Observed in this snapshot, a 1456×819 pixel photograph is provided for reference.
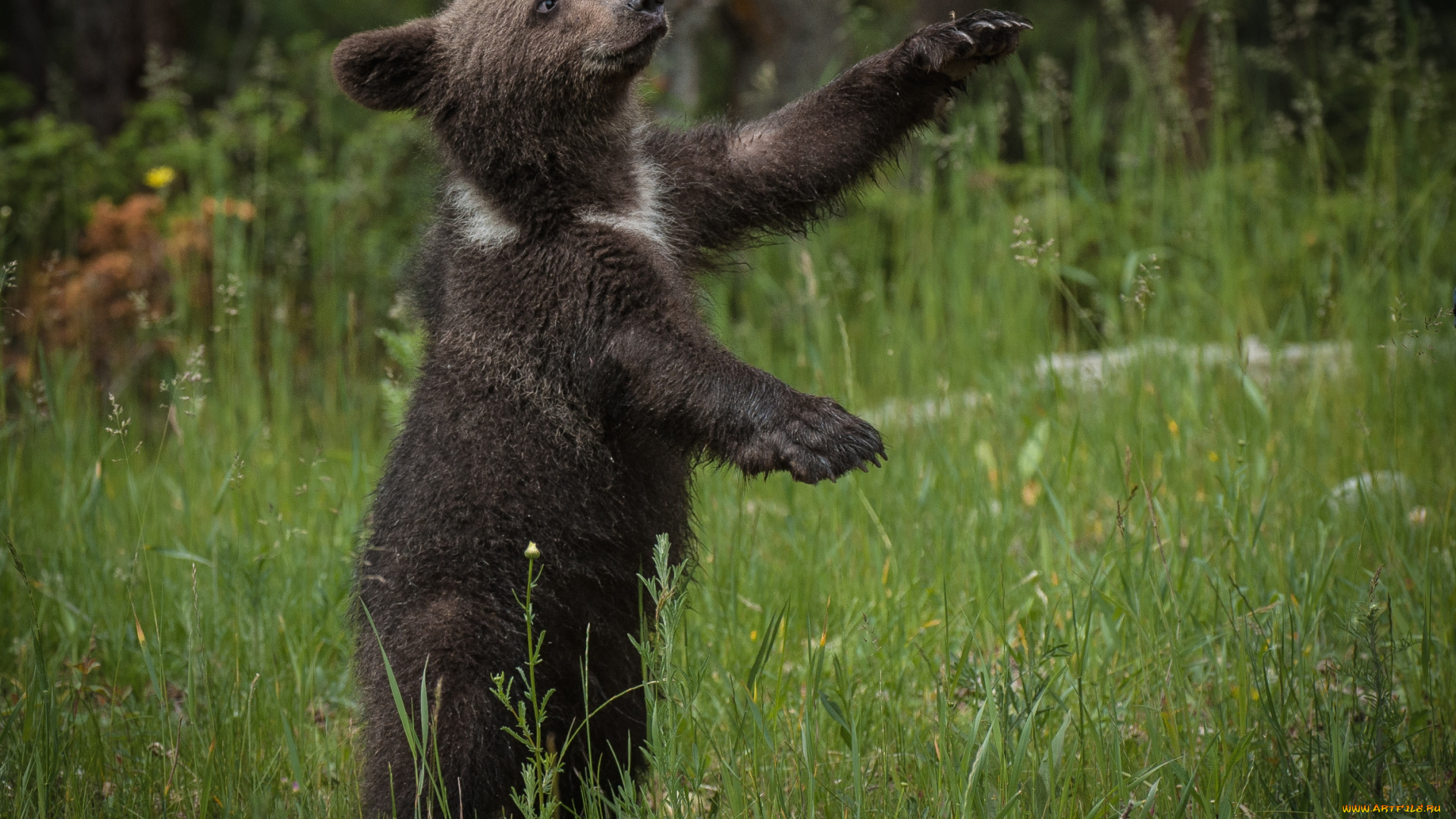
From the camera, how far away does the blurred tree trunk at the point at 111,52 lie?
31.1 ft

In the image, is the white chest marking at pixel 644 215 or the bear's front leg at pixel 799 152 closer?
the white chest marking at pixel 644 215

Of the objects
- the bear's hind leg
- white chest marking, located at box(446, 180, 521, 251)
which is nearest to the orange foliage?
white chest marking, located at box(446, 180, 521, 251)

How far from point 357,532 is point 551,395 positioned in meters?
0.95

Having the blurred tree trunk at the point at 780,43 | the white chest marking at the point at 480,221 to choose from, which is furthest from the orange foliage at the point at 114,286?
the white chest marking at the point at 480,221

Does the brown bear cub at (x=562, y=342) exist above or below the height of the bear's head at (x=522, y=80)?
below

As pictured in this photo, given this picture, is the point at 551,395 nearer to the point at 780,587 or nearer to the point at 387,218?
the point at 780,587

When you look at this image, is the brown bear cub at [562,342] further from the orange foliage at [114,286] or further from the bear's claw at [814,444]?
the orange foliage at [114,286]

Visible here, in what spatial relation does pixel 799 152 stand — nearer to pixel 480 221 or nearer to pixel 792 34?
pixel 480 221

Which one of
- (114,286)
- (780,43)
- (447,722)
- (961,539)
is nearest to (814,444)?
(447,722)

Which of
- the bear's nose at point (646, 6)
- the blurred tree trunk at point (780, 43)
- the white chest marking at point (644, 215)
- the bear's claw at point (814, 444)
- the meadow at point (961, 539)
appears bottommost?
the meadow at point (961, 539)

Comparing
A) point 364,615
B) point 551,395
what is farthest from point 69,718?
point 551,395

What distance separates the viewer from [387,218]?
8.10 m

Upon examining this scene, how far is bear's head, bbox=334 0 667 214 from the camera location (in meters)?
3.02

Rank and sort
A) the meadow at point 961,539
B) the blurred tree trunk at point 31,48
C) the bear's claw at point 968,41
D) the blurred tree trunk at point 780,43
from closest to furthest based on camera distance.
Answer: the meadow at point 961,539, the bear's claw at point 968,41, the blurred tree trunk at point 780,43, the blurred tree trunk at point 31,48
